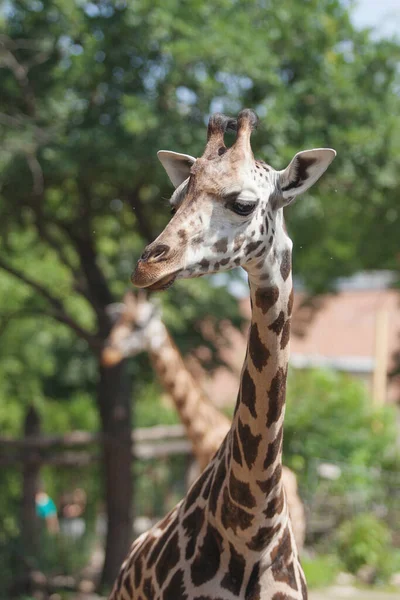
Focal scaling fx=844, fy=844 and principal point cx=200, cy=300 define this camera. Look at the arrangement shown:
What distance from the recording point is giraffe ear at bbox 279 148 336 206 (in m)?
2.78

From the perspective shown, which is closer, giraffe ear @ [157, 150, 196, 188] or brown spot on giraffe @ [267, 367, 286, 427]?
brown spot on giraffe @ [267, 367, 286, 427]

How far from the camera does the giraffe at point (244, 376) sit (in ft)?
8.52

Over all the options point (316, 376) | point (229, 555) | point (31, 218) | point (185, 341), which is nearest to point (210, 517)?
point (229, 555)

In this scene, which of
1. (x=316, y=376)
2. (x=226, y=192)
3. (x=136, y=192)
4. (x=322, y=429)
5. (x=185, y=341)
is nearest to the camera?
(x=226, y=192)

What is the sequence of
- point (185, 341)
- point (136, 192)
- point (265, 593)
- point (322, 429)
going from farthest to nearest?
point (322, 429) → point (185, 341) → point (136, 192) → point (265, 593)

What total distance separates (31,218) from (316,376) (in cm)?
580

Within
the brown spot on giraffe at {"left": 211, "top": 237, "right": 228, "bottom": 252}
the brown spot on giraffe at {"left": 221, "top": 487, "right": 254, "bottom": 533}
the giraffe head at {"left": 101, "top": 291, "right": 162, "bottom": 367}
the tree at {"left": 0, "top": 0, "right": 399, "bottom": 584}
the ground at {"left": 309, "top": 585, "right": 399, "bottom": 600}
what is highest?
the tree at {"left": 0, "top": 0, "right": 399, "bottom": 584}

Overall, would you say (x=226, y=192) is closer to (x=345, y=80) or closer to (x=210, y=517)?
(x=210, y=517)

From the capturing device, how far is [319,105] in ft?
25.0

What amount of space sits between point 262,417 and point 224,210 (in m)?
0.75

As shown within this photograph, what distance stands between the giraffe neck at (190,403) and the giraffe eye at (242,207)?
3.86 meters

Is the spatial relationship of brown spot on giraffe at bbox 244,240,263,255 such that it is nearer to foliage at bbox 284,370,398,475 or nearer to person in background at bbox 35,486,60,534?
person in background at bbox 35,486,60,534

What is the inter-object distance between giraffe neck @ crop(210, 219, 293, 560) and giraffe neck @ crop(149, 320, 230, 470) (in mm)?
3306

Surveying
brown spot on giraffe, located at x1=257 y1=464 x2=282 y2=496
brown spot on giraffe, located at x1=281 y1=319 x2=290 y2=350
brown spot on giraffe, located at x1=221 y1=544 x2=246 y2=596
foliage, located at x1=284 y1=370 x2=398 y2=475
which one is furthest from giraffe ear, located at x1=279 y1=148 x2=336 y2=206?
foliage, located at x1=284 y1=370 x2=398 y2=475
